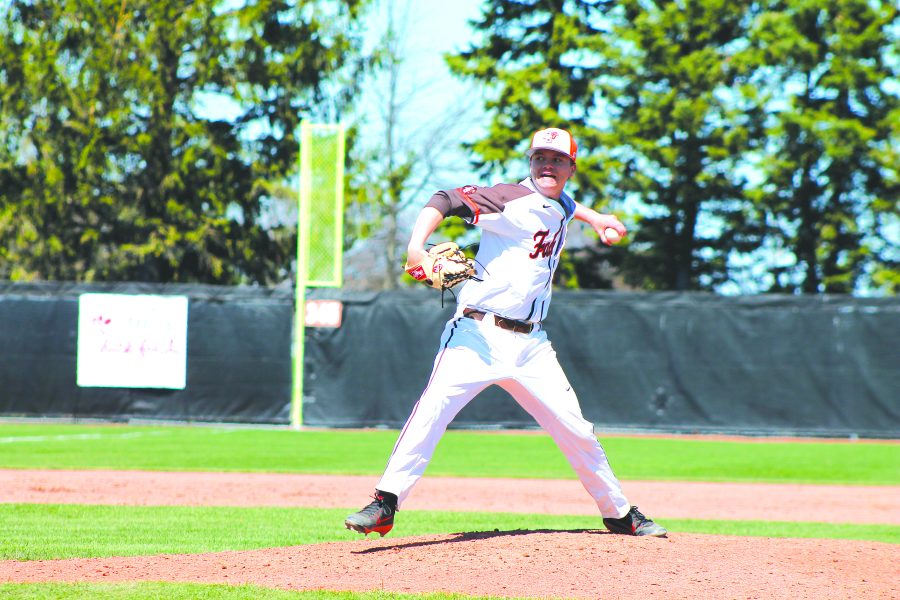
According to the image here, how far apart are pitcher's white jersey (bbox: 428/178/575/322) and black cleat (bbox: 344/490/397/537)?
101 centimetres

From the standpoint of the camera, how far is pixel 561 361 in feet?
58.3

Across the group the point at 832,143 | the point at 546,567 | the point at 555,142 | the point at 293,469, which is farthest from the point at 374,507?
the point at 832,143

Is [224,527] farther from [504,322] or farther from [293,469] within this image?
[293,469]

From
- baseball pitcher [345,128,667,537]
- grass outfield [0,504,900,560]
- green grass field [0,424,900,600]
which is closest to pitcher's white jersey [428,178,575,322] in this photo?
baseball pitcher [345,128,667,537]

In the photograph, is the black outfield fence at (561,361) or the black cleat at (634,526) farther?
the black outfield fence at (561,361)

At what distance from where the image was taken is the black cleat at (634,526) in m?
5.67

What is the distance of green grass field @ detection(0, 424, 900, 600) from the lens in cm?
611

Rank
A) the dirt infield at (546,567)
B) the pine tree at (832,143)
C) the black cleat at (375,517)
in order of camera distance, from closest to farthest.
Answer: the dirt infield at (546,567) → the black cleat at (375,517) → the pine tree at (832,143)

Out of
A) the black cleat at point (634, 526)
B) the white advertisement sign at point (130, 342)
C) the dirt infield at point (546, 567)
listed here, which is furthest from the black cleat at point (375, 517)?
the white advertisement sign at point (130, 342)

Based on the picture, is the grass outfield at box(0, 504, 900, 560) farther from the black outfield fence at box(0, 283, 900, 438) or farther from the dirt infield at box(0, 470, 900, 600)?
the black outfield fence at box(0, 283, 900, 438)

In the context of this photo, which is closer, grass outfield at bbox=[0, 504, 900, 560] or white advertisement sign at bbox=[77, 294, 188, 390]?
grass outfield at bbox=[0, 504, 900, 560]

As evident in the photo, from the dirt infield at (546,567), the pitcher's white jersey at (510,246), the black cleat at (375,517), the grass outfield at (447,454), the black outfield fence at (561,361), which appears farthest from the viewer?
the black outfield fence at (561,361)

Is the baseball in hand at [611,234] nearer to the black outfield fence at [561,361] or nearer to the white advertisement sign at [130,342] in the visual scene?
the black outfield fence at [561,361]

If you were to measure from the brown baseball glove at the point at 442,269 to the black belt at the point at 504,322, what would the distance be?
289mm
